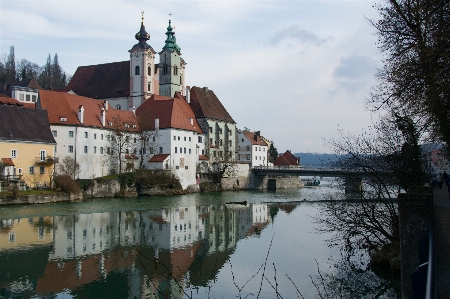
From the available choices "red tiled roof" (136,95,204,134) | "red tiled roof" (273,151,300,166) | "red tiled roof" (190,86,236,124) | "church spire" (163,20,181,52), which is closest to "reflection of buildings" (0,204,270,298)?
"red tiled roof" (136,95,204,134)

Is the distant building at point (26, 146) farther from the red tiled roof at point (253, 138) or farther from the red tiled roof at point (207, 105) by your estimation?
the red tiled roof at point (253, 138)

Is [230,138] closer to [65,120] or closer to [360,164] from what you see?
[65,120]

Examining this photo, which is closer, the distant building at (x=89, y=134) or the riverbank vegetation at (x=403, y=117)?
the riverbank vegetation at (x=403, y=117)

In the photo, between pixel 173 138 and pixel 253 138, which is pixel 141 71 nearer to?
pixel 173 138

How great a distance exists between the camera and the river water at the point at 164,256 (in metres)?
16.2

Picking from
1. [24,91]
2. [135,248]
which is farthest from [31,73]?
[135,248]

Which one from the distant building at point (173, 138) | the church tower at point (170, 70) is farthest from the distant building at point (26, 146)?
the church tower at point (170, 70)

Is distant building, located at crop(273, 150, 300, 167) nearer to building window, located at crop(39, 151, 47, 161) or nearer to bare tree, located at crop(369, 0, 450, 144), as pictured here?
building window, located at crop(39, 151, 47, 161)

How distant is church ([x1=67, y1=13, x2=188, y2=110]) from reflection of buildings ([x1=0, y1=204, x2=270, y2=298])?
43.5 m

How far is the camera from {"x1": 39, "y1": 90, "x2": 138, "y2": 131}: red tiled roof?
57125mm

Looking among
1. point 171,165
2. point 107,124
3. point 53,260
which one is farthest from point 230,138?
point 53,260

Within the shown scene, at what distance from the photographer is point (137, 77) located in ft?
266

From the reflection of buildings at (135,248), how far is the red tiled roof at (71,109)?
21801 millimetres

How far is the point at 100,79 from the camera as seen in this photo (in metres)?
86.8
